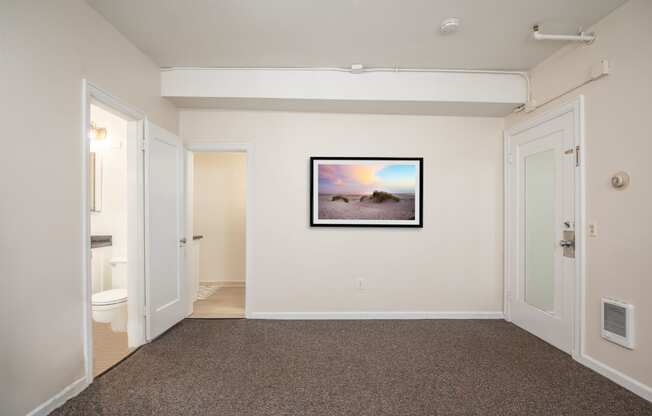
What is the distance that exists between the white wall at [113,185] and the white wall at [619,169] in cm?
457

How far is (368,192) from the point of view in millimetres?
3572

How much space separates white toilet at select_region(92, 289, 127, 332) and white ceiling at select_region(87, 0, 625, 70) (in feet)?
7.64

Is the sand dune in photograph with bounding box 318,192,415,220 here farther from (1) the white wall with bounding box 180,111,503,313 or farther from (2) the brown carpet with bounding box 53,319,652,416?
(2) the brown carpet with bounding box 53,319,652,416

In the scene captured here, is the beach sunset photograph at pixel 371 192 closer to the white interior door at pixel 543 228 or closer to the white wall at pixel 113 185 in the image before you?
the white interior door at pixel 543 228

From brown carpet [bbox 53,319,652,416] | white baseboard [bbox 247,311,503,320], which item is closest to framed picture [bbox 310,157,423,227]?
white baseboard [bbox 247,311,503,320]

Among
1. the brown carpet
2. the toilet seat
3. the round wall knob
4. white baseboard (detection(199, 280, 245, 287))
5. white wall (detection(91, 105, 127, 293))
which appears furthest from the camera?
white baseboard (detection(199, 280, 245, 287))

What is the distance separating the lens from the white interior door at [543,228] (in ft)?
8.66

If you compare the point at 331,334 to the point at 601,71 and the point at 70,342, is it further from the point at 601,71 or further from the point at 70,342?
the point at 601,71

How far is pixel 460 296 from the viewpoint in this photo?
3582mm

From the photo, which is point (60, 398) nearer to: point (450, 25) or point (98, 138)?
point (98, 138)

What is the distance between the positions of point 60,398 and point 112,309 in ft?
3.41

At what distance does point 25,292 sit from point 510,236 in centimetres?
412

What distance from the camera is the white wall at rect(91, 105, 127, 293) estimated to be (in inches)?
139

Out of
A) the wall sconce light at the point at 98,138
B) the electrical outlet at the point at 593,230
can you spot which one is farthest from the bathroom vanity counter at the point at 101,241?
the electrical outlet at the point at 593,230
